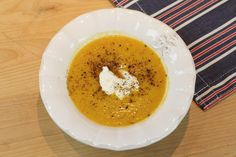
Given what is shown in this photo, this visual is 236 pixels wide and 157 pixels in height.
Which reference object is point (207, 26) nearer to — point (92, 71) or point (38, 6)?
point (92, 71)

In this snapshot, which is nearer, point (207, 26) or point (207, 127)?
point (207, 127)

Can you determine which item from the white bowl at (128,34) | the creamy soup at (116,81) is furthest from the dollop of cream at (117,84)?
the white bowl at (128,34)

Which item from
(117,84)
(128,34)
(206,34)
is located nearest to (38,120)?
(117,84)

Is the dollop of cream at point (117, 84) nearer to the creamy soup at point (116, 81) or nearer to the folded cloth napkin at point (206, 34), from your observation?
the creamy soup at point (116, 81)

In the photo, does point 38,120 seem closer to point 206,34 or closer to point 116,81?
point 116,81

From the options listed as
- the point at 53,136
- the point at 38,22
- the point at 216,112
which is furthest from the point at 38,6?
the point at 216,112

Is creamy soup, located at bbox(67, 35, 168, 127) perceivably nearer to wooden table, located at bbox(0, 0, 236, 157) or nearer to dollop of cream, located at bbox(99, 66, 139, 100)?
dollop of cream, located at bbox(99, 66, 139, 100)
